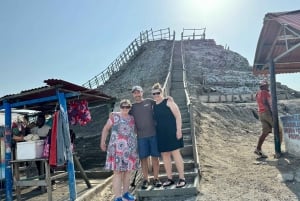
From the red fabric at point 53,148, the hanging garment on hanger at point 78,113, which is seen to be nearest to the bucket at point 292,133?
the hanging garment on hanger at point 78,113

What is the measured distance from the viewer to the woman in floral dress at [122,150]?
212 inches

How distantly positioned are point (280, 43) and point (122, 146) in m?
6.16

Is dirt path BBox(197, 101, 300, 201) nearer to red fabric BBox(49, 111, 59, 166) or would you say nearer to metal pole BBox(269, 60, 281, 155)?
metal pole BBox(269, 60, 281, 155)

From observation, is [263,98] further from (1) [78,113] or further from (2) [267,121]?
(1) [78,113]

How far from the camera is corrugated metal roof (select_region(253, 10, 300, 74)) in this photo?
24.9 ft

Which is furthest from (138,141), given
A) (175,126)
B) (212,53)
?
(212,53)

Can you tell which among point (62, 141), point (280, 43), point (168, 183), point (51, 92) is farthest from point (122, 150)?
point (280, 43)

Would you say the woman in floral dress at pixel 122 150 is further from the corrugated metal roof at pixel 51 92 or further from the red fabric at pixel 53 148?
the corrugated metal roof at pixel 51 92

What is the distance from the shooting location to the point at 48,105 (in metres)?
8.62

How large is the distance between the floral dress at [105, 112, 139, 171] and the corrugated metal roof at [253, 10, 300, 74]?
12.7 feet

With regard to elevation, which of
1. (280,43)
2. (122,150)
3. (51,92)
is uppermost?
(280,43)

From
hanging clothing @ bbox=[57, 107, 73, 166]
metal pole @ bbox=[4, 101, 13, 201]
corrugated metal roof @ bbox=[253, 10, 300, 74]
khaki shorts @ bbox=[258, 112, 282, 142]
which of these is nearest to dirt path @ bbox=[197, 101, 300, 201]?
khaki shorts @ bbox=[258, 112, 282, 142]

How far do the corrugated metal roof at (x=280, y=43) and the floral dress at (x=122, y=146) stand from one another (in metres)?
3.88

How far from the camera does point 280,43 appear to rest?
938 cm
